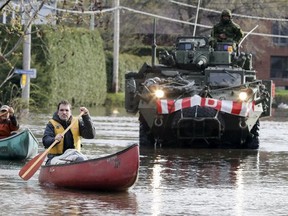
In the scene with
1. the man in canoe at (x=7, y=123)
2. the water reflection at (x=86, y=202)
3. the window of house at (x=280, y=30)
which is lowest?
the water reflection at (x=86, y=202)

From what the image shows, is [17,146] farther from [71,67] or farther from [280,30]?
[280,30]

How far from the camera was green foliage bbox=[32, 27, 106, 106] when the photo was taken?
144 feet

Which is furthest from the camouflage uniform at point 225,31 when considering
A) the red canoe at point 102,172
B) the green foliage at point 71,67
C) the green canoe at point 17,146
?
the green foliage at point 71,67

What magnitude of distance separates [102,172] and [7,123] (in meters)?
6.10

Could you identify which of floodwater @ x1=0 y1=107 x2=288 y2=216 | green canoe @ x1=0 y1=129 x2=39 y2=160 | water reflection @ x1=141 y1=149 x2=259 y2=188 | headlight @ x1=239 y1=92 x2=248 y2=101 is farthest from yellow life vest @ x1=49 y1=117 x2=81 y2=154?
headlight @ x1=239 y1=92 x2=248 y2=101

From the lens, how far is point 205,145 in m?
25.4

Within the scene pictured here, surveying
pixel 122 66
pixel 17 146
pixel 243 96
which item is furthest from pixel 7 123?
pixel 122 66

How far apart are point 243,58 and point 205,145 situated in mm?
2185

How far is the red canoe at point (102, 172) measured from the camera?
14.6m

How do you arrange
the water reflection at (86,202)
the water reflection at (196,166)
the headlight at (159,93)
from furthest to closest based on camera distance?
the headlight at (159,93), the water reflection at (196,166), the water reflection at (86,202)

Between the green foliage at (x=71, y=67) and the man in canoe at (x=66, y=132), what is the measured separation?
23.5 metres

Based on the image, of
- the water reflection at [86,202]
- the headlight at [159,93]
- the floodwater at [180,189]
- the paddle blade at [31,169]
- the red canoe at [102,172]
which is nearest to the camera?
the water reflection at [86,202]

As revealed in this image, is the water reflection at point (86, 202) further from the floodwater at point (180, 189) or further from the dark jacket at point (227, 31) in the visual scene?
the dark jacket at point (227, 31)

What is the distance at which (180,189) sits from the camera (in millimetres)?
15953
